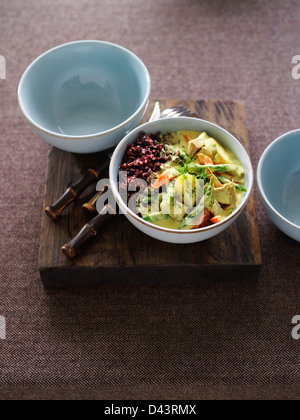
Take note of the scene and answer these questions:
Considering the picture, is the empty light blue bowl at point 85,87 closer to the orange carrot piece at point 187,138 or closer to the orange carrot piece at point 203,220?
the orange carrot piece at point 187,138

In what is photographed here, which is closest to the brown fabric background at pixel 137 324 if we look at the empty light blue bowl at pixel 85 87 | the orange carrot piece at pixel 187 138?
the empty light blue bowl at pixel 85 87

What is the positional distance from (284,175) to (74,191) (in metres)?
0.50

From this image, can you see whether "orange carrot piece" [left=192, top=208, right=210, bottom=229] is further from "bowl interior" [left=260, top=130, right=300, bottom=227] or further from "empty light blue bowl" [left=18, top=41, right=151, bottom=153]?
"empty light blue bowl" [left=18, top=41, right=151, bottom=153]

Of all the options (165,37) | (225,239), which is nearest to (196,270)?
(225,239)

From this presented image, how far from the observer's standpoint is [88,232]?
1.02 metres

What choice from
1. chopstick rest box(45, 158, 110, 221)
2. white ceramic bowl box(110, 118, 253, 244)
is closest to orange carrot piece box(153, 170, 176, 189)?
white ceramic bowl box(110, 118, 253, 244)

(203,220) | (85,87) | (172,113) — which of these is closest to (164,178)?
(203,220)

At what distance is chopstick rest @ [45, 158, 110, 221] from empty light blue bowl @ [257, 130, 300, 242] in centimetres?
36

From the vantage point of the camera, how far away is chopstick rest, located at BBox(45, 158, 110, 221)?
1.05 m

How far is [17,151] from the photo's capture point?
4.22 feet

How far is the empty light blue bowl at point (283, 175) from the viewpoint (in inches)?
43.1

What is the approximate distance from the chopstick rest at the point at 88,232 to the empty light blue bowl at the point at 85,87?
0.23 meters
